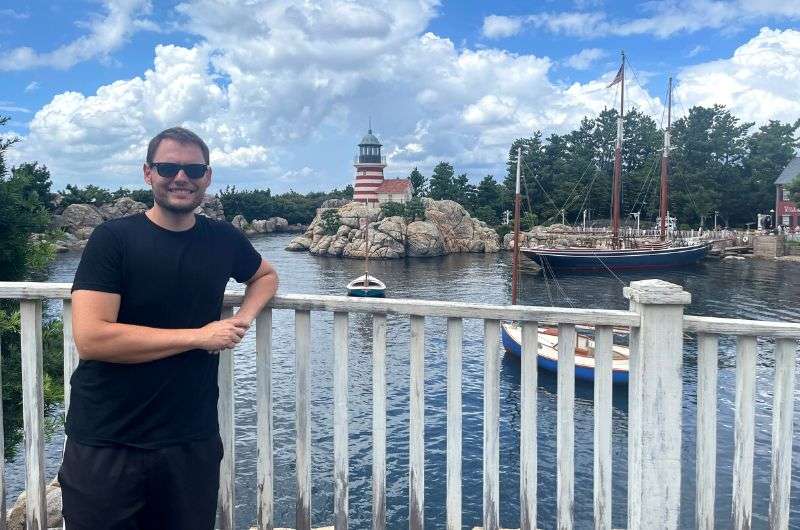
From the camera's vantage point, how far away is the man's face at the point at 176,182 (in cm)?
251

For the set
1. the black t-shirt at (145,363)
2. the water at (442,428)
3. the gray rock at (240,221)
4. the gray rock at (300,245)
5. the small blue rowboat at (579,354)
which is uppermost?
Answer: the gray rock at (240,221)

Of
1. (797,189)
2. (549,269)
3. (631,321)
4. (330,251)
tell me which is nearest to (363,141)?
(330,251)

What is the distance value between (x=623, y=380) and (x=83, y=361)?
18707 mm

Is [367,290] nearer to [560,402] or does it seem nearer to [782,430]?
[560,402]

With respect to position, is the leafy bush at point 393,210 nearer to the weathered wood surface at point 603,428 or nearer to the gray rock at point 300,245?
the gray rock at point 300,245

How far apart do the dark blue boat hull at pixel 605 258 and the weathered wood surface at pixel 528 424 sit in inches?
1902

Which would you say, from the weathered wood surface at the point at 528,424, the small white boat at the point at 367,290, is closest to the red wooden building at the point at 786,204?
the small white boat at the point at 367,290

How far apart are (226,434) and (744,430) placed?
248 cm

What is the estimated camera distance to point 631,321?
9.54 ft

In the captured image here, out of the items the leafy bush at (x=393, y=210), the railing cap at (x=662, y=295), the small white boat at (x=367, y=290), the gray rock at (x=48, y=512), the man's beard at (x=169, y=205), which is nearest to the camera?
the man's beard at (x=169, y=205)

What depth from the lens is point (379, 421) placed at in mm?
3074

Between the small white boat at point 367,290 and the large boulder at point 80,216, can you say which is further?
the large boulder at point 80,216

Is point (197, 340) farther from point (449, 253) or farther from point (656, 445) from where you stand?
point (449, 253)

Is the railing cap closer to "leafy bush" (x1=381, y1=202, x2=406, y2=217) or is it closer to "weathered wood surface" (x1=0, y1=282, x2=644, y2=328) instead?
"weathered wood surface" (x1=0, y1=282, x2=644, y2=328)
